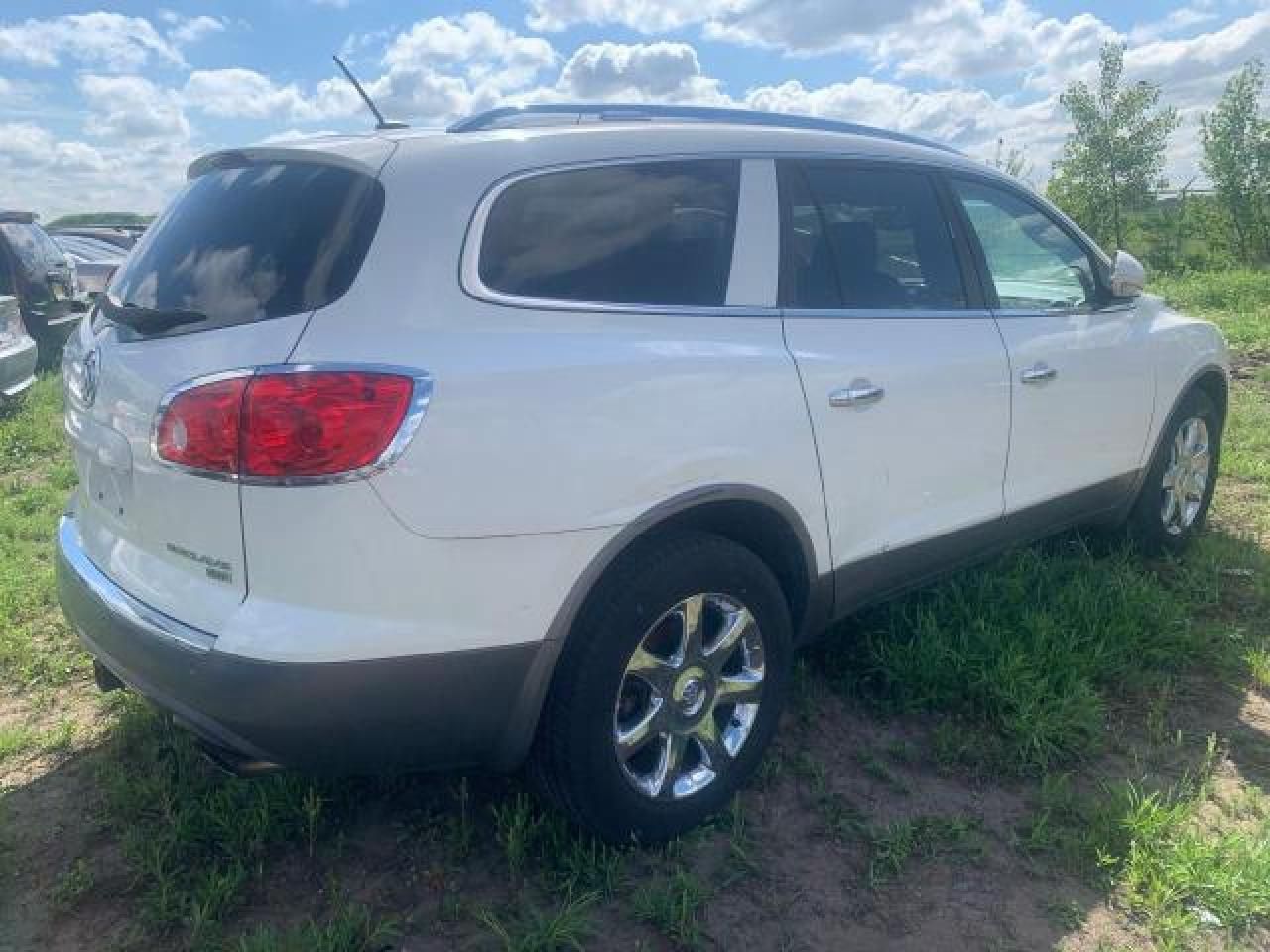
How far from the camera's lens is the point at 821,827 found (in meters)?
2.71

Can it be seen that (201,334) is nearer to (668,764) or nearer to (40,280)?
(668,764)

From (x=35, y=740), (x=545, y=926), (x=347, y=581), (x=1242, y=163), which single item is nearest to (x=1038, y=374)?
(x=545, y=926)

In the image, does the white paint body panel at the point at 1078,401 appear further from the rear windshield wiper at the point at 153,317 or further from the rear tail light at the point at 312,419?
the rear windshield wiper at the point at 153,317

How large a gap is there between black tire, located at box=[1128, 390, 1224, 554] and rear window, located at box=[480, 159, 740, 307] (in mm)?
2690

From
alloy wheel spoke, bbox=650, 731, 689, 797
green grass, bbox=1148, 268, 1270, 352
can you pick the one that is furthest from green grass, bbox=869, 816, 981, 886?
green grass, bbox=1148, 268, 1270, 352

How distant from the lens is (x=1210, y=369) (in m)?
4.61

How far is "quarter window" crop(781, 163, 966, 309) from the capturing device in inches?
114

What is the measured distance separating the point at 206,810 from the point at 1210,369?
4468 mm

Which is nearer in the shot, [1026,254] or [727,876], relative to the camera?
[727,876]

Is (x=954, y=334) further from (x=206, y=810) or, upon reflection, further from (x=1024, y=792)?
(x=206, y=810)

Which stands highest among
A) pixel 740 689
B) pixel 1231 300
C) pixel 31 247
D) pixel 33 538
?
pixel 31 247

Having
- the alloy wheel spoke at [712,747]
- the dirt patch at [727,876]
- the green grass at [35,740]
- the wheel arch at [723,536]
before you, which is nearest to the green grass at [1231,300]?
the wheel arch at [723,536]

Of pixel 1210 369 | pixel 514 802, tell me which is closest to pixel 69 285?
pixel 514 802

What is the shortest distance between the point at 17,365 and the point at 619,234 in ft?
20.2
